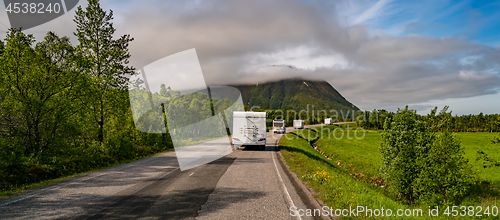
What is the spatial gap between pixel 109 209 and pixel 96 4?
69.6ft

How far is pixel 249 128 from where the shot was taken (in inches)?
949

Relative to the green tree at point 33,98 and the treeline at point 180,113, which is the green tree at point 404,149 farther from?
the green tree at point 33,98

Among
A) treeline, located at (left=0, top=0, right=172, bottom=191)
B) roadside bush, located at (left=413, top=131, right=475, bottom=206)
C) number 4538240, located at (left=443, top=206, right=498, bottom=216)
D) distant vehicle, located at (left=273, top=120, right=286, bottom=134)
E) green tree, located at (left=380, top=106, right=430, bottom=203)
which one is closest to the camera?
number 4538240, located at (left=443, top=206, right=498, bottom=216)

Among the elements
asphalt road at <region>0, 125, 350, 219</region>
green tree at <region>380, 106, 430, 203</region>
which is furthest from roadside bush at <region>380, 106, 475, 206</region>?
asphalt road at <region>0, 125, 350, 219</region>

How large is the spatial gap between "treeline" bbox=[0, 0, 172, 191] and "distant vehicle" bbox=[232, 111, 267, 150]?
32.3 ft

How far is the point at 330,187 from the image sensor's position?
31.4 feet

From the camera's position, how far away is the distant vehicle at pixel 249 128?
23922 mm

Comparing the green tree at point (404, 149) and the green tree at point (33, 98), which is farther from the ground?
the green tree at point (33, 98)

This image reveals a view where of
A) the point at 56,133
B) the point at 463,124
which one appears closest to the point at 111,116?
the point at 56,133

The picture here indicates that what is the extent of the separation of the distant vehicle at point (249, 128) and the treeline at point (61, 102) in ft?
32.3

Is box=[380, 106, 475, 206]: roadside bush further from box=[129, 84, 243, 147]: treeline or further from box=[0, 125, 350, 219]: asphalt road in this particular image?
box=[129, 84, 243, 147]: treeline

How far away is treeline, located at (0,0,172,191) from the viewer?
12.8 m

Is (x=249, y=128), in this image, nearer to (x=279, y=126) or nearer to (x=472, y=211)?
(x=472, y=211)

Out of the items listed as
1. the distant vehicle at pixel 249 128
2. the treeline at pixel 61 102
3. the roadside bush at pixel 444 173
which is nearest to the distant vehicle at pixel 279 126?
the distant vehicle at pixel 249 128
